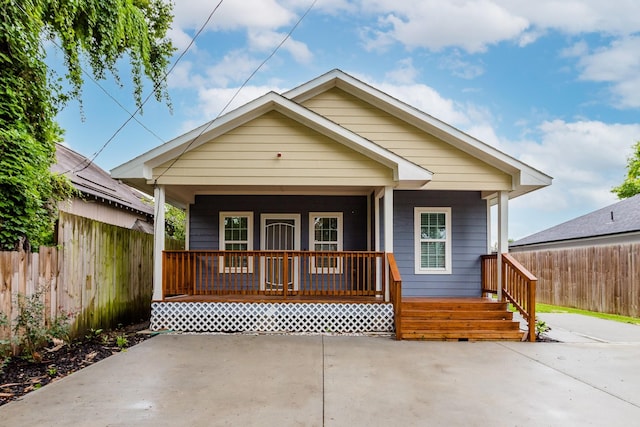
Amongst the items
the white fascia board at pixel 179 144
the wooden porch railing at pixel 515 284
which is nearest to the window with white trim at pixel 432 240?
the wooden porch railing at pixel 515 284

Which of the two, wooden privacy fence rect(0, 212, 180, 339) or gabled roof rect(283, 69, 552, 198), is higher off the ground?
Result: gabled roof rect(283, 69, 552, 198)

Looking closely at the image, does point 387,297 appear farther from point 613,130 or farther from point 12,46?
point 613,130

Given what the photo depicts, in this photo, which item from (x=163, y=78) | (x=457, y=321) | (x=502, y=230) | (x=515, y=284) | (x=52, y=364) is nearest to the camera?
(x=52, y=364)

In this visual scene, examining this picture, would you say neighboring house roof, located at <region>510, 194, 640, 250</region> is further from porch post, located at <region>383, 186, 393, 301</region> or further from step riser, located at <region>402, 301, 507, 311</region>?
porch post, located at <region>383, 186, 393, 301</region>

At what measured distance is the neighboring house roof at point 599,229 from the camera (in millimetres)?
13008

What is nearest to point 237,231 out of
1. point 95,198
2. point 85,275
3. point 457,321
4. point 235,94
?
point 235,94

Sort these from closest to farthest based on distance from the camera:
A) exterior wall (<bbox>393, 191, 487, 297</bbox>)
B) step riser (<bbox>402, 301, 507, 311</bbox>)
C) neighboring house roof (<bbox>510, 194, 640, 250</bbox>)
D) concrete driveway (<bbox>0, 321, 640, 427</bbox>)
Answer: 1. concrete driveway (<bbox>0, 321, 640, 427</bbox>)
2. step riser (<bbox>402, 301, 507, 311</bbox>)
3. exterior wall (<bbox>393, 191, 487, 297</bbox>)
4. neighboring house roof (<bbox>510, 194, 640, 250</bbox>)

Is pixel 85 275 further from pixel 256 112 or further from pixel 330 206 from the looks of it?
pixel 330 206

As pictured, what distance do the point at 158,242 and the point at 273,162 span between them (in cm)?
277

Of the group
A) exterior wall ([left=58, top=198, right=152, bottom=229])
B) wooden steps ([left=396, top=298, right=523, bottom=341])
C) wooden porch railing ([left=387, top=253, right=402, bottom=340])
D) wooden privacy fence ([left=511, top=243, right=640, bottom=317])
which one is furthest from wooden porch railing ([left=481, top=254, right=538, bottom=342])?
exterior wall ([left=58, top=198, right=152, bottom=229])

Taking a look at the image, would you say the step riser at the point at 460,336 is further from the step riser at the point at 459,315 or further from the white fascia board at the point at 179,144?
the white fascia board at the point at 179,144

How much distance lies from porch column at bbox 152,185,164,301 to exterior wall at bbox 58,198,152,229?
10.8 ft

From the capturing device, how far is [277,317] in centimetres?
805

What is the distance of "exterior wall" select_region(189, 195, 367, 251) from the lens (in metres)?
10.4
